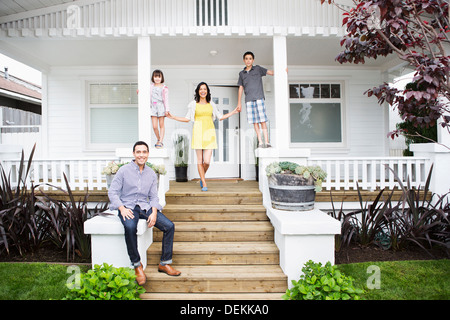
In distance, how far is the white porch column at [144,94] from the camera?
449 cm

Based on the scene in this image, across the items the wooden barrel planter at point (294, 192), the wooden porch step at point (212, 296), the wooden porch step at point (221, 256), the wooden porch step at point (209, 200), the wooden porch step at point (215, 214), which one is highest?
the wooden barrel planter at point (294, 192)

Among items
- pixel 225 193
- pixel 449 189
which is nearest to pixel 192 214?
pixel 225 193

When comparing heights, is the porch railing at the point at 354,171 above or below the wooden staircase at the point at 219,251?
above

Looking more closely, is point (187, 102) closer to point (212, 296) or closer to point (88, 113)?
point (88, 113)

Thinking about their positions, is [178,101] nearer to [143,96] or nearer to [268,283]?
[143,96]

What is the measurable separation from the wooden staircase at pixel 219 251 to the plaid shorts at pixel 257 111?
3.71 ft

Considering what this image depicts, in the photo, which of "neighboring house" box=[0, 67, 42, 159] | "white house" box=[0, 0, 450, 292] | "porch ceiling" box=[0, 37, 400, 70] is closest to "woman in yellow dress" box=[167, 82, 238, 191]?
"white house" box=[0, 0, 450, 292]

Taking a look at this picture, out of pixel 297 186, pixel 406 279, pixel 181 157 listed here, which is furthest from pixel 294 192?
pixel 181 157

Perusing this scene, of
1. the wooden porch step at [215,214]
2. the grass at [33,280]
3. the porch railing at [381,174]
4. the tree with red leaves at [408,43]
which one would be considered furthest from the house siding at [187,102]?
the grass at [33,280]

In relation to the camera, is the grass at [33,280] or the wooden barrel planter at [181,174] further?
the wooden barrel planter at [181,174]

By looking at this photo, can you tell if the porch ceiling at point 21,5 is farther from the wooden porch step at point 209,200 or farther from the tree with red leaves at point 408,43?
the tree with red leaves at point 408,43
